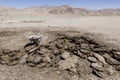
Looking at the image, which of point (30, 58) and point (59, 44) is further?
point (59, 44)

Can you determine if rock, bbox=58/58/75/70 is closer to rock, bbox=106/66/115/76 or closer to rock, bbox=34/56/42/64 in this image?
rock, bbox=34/56/42/64

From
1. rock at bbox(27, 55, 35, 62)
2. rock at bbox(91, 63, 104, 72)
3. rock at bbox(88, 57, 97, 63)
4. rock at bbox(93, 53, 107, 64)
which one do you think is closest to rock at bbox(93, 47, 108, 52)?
rock at bbox(93, 53, 107, 64)

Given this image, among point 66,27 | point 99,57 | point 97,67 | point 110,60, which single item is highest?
point 66,27

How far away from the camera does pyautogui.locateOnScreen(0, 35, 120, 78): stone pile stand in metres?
9.80

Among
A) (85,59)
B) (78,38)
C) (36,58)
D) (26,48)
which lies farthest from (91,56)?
(26,48)

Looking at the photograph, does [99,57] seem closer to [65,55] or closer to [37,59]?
[65,55]

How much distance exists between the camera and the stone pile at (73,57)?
9.80 m

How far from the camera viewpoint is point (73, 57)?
10695 mm

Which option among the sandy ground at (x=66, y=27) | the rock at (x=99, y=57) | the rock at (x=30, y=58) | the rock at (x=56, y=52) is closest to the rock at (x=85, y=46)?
the rock at (x=99, y=57)

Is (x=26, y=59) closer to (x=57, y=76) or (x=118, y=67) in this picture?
(x=57, y=76)

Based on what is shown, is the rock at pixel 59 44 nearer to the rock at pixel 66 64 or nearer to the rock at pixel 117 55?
the rock at pixel 66 64

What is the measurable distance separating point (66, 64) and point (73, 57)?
69cm

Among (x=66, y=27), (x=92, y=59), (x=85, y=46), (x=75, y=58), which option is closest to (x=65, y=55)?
(x=75, y=58)

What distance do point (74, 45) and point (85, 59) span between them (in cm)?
138
